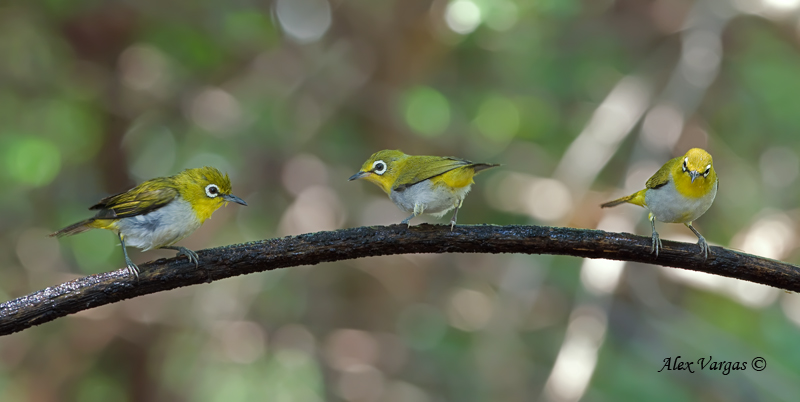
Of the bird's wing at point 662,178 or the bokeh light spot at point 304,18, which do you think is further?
the bokeh light spot at point 304,18

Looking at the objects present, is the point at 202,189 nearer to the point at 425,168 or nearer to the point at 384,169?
the point at 384,169

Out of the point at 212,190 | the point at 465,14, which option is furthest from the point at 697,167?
the point at 465,14

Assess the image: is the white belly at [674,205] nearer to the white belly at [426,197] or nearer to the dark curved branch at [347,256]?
the dark curved branch at [347,256]

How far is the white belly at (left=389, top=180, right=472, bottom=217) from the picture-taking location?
343 cm

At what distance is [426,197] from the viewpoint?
3.43 m

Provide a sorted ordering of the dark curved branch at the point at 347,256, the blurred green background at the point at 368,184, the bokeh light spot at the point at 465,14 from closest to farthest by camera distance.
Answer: the dark curved branch at the point at 347,256 < the bokeh light spot at the point at 465,14 < the blurred green background at the point at 368,184

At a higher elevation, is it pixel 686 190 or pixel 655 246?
pixel 686 190

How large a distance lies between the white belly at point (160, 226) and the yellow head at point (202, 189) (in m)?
0.04

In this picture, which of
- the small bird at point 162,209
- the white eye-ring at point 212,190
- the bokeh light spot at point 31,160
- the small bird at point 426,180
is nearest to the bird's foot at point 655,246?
the small bird at point 426,180

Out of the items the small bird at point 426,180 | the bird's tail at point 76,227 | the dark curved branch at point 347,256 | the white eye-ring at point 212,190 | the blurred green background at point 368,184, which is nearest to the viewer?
the dark curved branch at point 347,256

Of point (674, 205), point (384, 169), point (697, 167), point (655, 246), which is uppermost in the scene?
point (384, 169)

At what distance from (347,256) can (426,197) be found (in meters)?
1.01

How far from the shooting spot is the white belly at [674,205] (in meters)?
3.16

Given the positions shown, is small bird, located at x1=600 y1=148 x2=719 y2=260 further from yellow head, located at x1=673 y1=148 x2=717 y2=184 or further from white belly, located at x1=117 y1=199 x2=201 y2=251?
white belly, located at x1=117 y1=199 x2=201 y2=251
